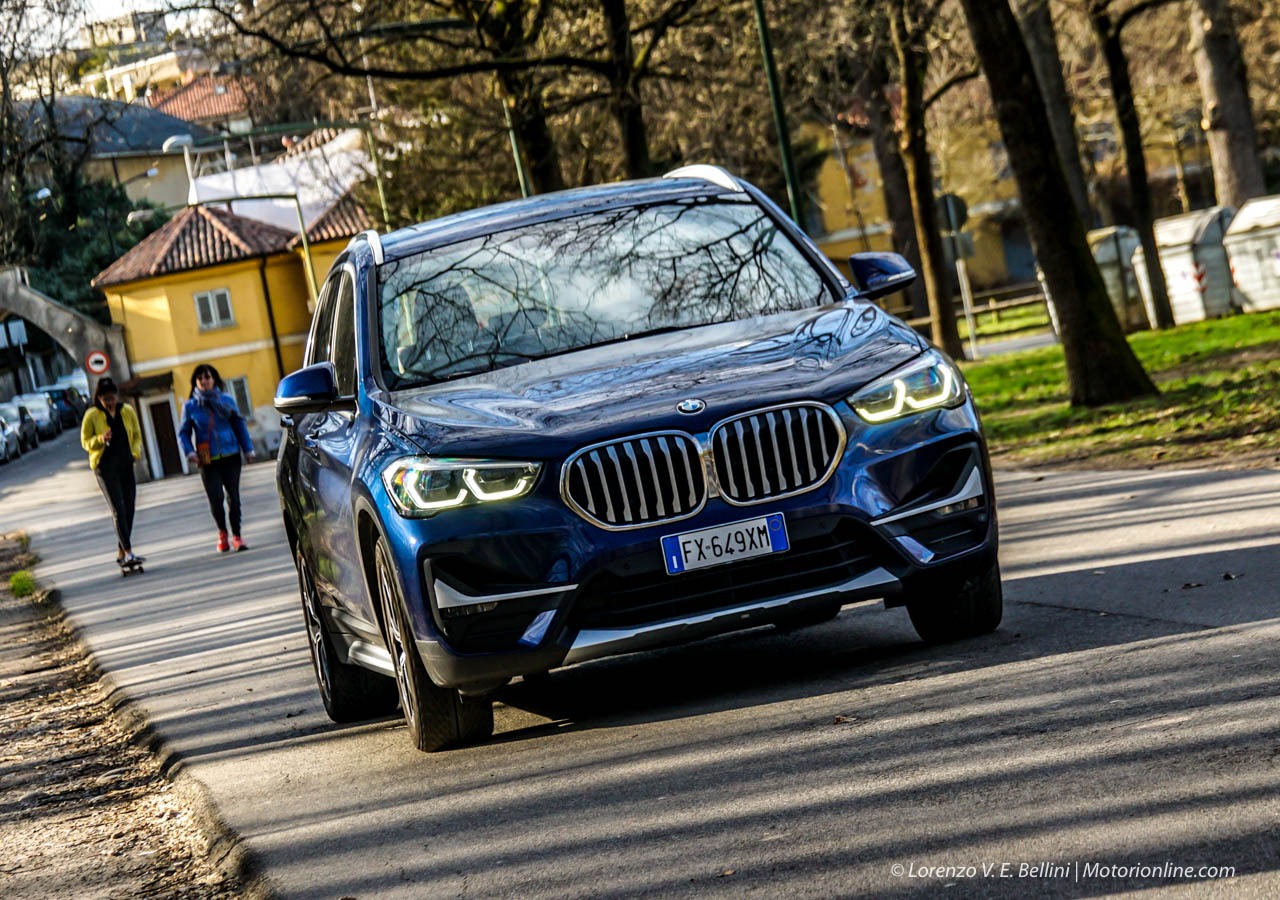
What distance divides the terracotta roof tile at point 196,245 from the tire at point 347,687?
68.4m

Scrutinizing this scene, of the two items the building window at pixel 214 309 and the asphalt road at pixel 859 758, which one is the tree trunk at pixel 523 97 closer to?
the asphalt road at pixel 859 758

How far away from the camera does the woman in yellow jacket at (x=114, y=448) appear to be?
21.0 m

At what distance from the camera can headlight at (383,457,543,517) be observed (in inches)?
262

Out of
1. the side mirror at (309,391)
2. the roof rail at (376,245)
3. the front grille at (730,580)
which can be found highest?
the roof rail at (376,245)

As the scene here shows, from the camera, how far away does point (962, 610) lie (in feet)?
24.6

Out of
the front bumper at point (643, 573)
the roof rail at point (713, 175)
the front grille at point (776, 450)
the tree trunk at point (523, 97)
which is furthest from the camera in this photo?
the tree trunk at point (523, 97)

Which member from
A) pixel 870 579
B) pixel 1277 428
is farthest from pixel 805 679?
pixel 1277 428

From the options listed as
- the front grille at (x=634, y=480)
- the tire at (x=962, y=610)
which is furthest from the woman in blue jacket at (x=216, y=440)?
the front grille at (x=634, y=480)

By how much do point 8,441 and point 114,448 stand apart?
182 ft

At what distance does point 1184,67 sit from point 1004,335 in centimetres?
1696

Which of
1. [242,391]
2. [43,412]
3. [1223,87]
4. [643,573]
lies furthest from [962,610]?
[43,412]

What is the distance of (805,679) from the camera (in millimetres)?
7410

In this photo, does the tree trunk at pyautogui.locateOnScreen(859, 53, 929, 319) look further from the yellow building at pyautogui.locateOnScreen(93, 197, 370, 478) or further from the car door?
the yellow building at pyautogui.locateOnScreen(93, 197, 370, 478)

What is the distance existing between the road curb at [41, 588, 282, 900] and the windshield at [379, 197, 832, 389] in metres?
1.68
